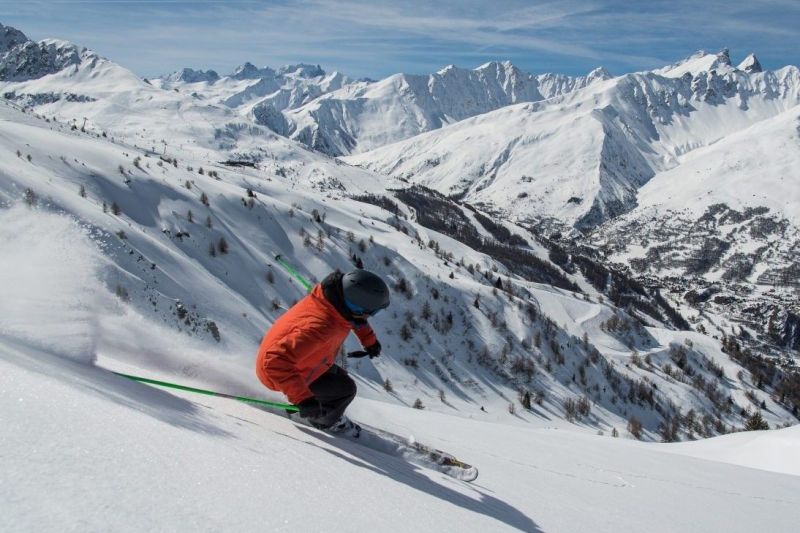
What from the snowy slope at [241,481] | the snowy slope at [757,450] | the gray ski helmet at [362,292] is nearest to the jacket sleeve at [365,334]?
the gray ski helmet at [362,292]

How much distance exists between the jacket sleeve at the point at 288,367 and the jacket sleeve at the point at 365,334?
70 centimetres

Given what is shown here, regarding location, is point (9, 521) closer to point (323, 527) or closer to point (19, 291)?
point (323, 527)

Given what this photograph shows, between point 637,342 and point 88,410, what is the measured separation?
7651 cm

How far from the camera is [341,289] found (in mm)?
5207

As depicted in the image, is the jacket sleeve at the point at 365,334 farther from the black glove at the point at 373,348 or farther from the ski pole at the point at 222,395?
the ski pole at the point at 222,395

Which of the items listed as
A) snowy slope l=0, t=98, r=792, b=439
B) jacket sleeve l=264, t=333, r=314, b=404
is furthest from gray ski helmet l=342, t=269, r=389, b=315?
snowy slope l=0, t=98, r=792, b=439

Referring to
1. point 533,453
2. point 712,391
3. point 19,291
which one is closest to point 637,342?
point 712,391

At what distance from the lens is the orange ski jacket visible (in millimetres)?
5086

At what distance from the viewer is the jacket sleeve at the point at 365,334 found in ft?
18.4

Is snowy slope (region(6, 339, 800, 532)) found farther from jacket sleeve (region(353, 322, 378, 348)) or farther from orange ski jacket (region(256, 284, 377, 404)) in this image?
jacket sleeve (region(353, 322, 378, 348))

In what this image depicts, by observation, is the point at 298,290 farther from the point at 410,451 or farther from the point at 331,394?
the point at 331,394

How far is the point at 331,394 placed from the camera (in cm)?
539

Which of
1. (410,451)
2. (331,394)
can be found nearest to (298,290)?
(410,451)

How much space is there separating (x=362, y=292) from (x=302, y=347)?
78cm
